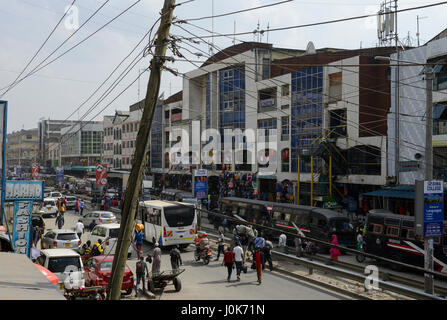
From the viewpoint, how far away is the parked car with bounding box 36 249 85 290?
1540 centimetres

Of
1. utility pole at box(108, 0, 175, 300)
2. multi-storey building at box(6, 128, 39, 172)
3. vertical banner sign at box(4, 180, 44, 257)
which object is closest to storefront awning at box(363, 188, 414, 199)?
vertical banner sign at box(4, 180, 44, 257)

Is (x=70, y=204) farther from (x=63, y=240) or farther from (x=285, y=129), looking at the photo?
(x=63, y=240)

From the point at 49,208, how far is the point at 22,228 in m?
24.4

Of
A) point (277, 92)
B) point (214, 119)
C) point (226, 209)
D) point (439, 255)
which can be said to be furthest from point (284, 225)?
point (214, 119)

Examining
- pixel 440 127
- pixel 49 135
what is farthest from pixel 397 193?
pixel 49 135

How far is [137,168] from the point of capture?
9406 mm

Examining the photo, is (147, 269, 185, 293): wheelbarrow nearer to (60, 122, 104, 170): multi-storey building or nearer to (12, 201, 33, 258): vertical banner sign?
(12, 201, 33, 258): vertical banner sign

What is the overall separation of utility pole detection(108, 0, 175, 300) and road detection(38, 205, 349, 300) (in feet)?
22.8

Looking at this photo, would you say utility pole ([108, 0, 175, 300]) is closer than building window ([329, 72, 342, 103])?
Yes

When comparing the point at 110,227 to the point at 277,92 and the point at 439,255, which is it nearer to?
the point at 439,255

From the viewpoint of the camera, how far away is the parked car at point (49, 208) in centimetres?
4247

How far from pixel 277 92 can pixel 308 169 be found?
9516 mm

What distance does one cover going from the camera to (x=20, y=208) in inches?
790
